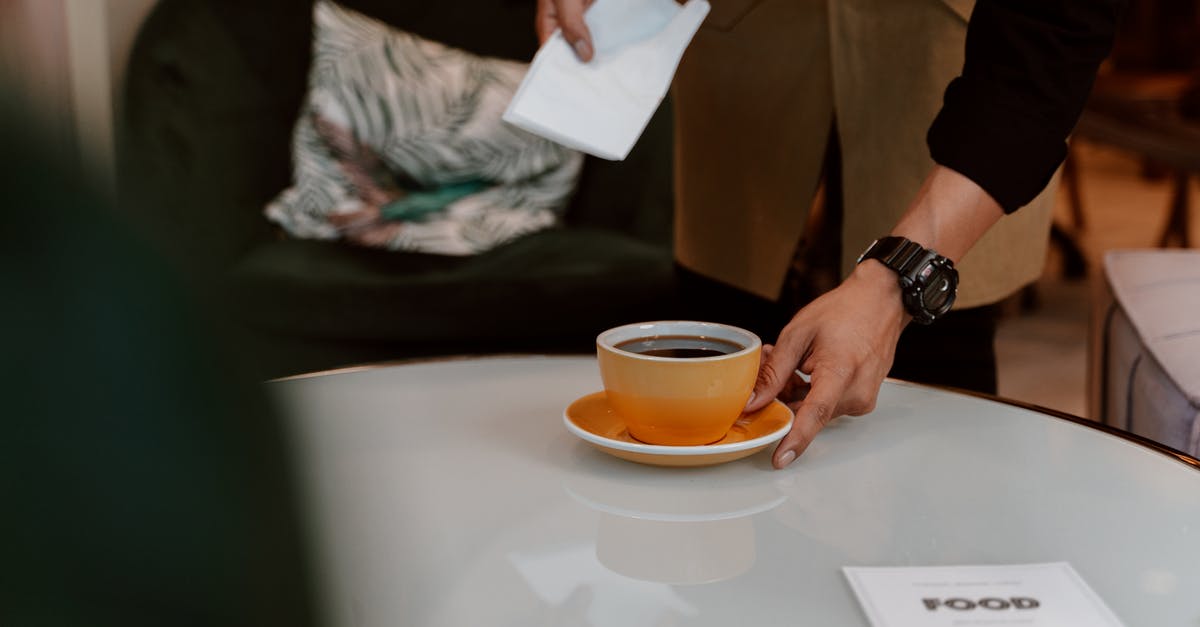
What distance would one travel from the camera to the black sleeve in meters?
0.88

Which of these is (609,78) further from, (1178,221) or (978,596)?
(1178,221)

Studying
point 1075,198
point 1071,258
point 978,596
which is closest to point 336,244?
point 978,596

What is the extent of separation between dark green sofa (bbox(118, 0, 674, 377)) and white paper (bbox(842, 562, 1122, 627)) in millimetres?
1411

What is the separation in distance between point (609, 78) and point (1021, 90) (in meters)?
0.32

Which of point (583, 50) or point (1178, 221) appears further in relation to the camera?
point (1178, 221)

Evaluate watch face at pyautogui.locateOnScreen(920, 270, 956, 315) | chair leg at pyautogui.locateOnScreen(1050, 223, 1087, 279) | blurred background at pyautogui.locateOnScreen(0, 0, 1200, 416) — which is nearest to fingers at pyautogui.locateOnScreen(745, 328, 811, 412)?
watch face at pyautogui.locateOnScreen(920, 270, 956, 315)

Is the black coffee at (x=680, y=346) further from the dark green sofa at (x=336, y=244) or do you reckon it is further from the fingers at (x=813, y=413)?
the dark green sofa at (x=336, y=244)

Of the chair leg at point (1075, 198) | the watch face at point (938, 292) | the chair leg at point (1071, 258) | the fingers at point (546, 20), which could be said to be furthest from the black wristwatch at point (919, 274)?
the chair leg at point (1075, 198)

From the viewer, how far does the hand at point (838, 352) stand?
808 mm

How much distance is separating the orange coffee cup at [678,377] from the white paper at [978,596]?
0.15 meters

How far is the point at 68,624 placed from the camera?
17cm

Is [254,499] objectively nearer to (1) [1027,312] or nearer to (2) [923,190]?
(2) [923,190]

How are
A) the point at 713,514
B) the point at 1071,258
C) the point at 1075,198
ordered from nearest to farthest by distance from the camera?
1. the point at 713,514
2. the point at 1071,258
3. the point at 1075,198

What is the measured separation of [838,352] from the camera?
2.71ft
